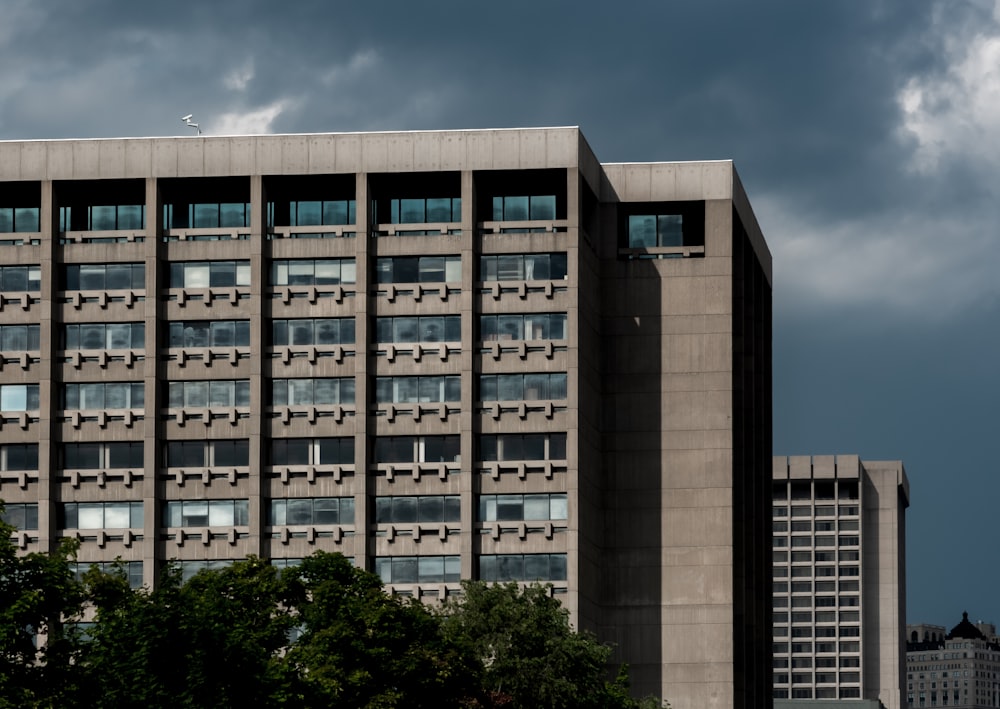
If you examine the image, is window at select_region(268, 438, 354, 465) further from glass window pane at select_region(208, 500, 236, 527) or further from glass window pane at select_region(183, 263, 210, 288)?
glass window pane at select_region(183, 263, 210, 288)

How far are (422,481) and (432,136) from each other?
20989mm

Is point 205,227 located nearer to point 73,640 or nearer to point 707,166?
point 707,166

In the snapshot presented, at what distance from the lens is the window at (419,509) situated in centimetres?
13700

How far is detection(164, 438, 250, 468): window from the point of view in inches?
5472

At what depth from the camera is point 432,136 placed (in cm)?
13925

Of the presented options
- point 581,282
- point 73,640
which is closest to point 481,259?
point 581,282

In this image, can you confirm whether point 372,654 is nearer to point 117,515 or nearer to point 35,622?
point 35,622

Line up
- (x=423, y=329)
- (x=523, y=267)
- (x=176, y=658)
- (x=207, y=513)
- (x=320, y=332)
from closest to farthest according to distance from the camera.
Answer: (x=176, y=658) < (x=523, y=267) < (x=207, y=513) < (x=423, y=329) < (x=320, y=332)

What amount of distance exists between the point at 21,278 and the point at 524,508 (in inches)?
1357

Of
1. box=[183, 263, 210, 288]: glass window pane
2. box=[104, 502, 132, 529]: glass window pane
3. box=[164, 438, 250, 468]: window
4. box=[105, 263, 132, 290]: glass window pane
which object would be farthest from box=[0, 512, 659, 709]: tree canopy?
box=[105, 263, 132, 290]: glass window pane

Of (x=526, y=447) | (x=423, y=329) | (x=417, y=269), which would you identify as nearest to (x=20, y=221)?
(x=417, y=269)

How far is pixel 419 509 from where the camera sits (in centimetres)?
13725

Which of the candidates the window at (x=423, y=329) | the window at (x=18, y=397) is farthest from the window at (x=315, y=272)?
the window at (x=18, y=397)

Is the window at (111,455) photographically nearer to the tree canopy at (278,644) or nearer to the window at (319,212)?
the window at (319,212)
